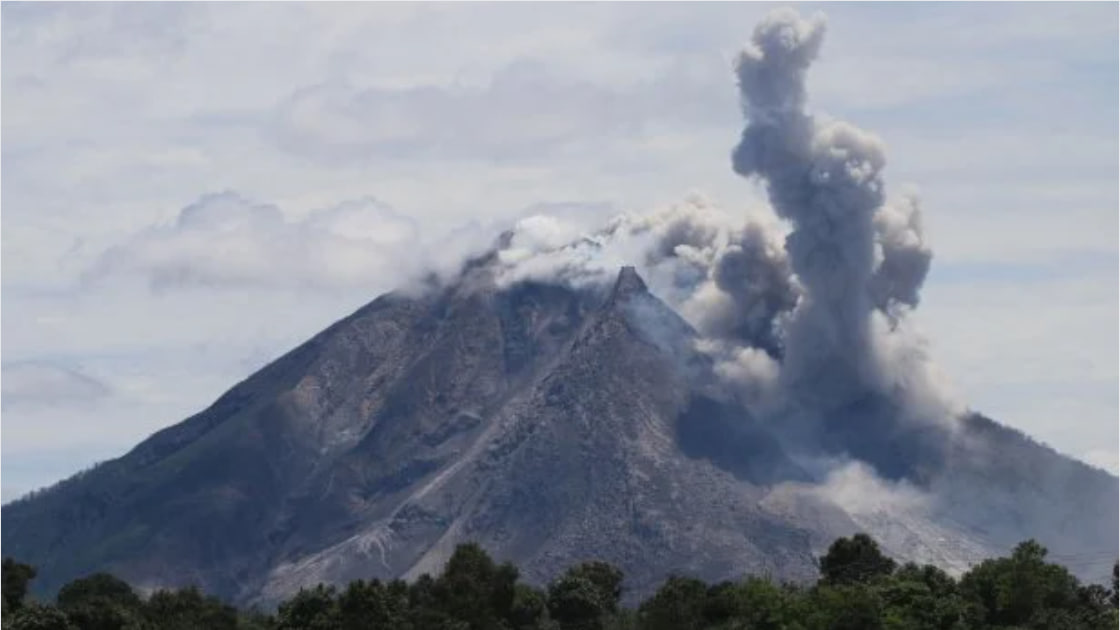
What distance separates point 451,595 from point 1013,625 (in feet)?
142

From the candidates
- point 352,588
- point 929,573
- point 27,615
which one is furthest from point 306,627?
point 929,573

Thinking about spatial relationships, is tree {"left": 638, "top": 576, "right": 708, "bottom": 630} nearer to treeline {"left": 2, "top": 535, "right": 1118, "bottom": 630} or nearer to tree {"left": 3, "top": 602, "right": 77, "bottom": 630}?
treeline {"left": 2, "top": 535, "right": 1118, "bottom": 630}

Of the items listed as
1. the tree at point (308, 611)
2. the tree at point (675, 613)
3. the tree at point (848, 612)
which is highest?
the tree at point (308, 611)

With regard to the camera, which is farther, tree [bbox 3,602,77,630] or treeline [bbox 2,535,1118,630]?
treeline [bbox 2,535,1118,630]

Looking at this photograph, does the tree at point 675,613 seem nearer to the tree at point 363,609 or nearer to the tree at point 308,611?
the tree at point 363,609

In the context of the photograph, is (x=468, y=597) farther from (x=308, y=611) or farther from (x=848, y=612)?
(x=848, y=612)

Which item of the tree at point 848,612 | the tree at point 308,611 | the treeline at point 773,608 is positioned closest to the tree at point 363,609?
the treeline at point 773,608

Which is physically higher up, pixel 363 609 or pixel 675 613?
pixel 363 609

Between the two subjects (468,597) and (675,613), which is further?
(675,613)

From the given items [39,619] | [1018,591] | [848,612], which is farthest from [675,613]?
[39,619]

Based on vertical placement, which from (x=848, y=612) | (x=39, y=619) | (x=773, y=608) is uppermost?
(x=39, y=619)

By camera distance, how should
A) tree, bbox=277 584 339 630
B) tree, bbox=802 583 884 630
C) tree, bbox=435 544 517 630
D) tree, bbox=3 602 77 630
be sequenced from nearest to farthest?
tree, bbox=3 602 77 630
tree, bbox=802 583 884 630
tree, bbox=277 584 339 630
tree, bbox=435 544 517 630

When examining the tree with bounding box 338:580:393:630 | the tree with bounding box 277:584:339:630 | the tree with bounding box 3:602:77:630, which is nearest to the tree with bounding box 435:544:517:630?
the tree with bounding box 277:584:339:630

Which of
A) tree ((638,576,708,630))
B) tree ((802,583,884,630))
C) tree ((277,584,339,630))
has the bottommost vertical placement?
tree ((802,583,884,630))
